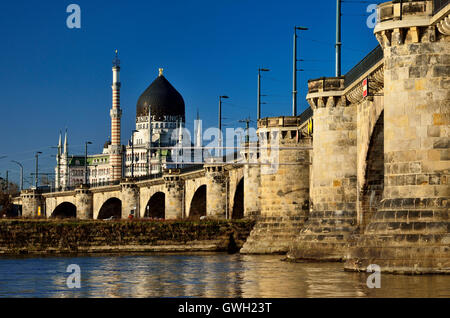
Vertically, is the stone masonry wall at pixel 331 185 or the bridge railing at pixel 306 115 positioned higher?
the bridge railing at pixel 306 115

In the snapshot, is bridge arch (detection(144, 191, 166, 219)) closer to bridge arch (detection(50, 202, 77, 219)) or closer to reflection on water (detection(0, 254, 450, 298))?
bridge arch (detection(50, 202, 77, 219))

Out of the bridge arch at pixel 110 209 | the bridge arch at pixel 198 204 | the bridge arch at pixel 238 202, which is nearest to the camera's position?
the bridge arch at pixel 238 202

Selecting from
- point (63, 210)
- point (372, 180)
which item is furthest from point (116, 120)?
point (372, 180)

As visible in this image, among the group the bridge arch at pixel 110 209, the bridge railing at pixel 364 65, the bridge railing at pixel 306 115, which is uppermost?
the bridge railing at pixel 364 65

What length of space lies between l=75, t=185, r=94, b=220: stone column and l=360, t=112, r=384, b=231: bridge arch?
92689mm

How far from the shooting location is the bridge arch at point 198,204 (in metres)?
98.5

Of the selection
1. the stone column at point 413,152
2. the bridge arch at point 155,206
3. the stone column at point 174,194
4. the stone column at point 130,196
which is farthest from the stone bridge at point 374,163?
the stone column at point 130,196

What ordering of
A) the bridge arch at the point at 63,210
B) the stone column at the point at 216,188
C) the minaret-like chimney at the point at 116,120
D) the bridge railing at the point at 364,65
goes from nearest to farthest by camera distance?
the bridge railing at the point at 364,65 < the stone column at the point at 216,188 < the bridge arch at the point at 63,210 < the minaret-like chimney at the point at 116,120

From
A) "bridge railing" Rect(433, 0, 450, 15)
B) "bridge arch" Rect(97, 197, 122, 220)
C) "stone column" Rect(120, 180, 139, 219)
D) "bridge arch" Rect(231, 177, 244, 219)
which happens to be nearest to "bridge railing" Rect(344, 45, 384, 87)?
"bridge railing" Rect(433, 0, 450, 15)

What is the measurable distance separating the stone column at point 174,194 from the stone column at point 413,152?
6943 cm

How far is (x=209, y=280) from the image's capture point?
36438 millimetres

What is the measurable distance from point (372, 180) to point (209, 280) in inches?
411

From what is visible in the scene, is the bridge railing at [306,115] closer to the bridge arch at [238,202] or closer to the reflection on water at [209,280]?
the reflection on water at [209,280]

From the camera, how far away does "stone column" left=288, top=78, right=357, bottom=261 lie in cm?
4550
